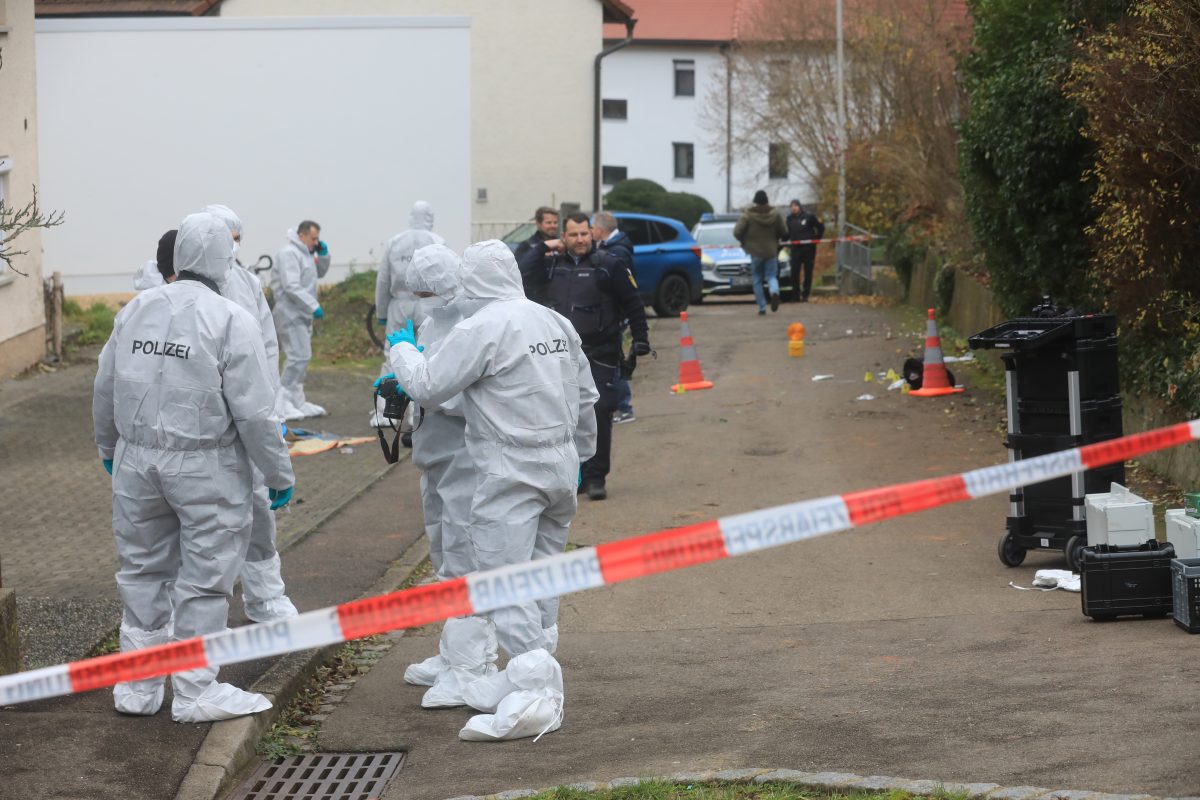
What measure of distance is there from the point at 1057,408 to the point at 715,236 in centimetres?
2199

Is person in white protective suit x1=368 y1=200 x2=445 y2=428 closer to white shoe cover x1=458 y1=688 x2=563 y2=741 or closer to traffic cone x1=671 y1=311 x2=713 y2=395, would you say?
traffic cone x1=671 y1=311 x2=713 y2=395

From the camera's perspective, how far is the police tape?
13.2 feet

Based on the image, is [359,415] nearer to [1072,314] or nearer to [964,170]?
[964,170]

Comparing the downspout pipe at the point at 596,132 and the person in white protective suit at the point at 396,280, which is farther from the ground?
the downspout pipe at the point at 596,132

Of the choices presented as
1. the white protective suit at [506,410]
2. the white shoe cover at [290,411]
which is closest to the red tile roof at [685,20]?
the white shoe cover at [290,411]

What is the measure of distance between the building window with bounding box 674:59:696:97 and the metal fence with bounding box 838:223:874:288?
30.9 metres

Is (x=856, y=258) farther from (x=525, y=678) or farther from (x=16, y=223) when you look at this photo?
(x=525, y=678)

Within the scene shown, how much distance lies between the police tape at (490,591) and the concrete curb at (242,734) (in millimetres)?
1314

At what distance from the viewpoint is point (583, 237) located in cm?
998

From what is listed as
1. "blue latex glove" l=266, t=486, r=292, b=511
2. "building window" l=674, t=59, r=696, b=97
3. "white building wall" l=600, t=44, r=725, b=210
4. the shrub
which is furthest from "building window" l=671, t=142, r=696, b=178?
"blue latex glove" l=266, t=486, r=292, b=511

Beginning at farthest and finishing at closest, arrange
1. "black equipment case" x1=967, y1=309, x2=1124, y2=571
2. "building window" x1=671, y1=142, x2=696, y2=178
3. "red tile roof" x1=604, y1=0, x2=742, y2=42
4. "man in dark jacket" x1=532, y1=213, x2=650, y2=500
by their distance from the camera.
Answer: "building window" x1=671, y1=142, x2=696, y2=178, "red tile roof" x1=604, y1=0, x2=742, y2=42, "man in dark jacket" x1=532, y1=213, x2=650, y2=500, "black equipment case" x1=967, y1=309, x2=1124, y2=571

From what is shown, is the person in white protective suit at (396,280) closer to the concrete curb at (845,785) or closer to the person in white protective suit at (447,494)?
the person in white protective suit at (447,494)

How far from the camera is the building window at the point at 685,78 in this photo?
200 ft

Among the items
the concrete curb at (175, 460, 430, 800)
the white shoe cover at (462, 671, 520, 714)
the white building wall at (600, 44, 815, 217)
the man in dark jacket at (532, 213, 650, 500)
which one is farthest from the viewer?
the white building wall at (600, 44, 815, 217)
